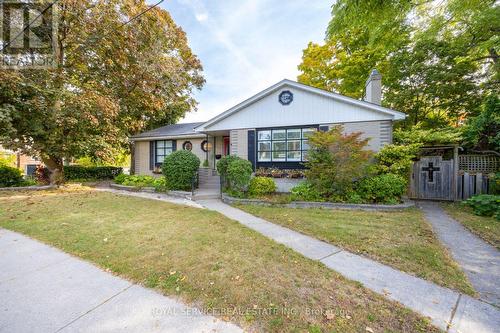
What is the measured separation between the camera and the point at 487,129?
27.5 feet

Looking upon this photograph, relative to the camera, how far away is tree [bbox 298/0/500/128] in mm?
10344

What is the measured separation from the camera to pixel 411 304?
2.58 meters

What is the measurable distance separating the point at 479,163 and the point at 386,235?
7.23 meters

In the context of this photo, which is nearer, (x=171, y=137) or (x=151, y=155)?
(x=171, y=137)

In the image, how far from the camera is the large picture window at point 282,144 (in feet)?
33.0

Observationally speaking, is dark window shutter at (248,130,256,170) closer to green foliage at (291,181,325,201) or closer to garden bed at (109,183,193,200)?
green foliage at (291,181,325,201)

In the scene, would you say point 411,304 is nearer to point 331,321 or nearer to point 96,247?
point 331,321

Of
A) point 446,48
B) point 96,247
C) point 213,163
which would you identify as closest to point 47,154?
point 213,163

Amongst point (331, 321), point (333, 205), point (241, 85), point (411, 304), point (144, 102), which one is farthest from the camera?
point (241, 85)

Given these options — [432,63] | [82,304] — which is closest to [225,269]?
[82,304]

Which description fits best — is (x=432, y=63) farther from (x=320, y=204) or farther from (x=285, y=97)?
(x=320, y=204)

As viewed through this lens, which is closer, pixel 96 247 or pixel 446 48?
pixel 96 247

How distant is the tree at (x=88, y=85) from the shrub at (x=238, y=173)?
20.8ft

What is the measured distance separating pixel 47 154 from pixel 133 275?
1102cm
